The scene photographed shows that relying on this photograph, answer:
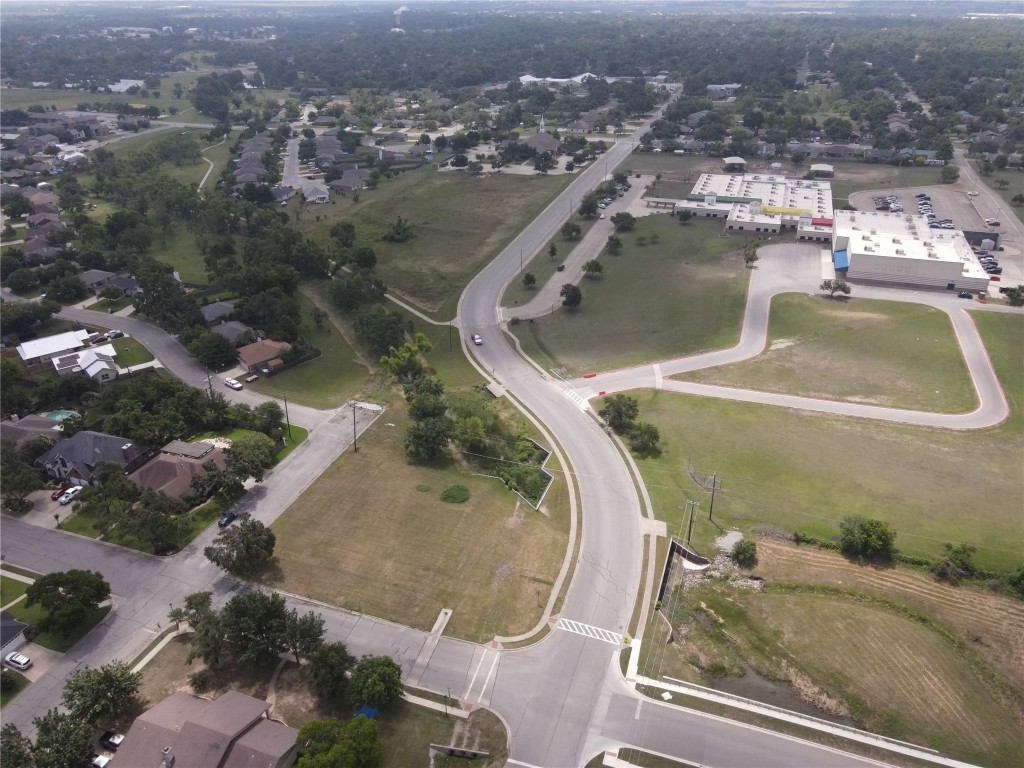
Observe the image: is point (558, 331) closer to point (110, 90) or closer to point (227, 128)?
point (227, 128)

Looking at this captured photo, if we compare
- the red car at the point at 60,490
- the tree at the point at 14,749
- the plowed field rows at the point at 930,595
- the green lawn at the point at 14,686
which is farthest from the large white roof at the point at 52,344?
the plowed field rows at the point at 930,595

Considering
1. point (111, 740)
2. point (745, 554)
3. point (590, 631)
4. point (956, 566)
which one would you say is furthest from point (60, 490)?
point (956, 566)

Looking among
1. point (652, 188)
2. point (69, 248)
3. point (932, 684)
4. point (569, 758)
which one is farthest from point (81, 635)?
point (652, 188)

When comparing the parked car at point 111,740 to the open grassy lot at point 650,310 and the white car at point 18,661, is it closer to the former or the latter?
the white car at point 18,661

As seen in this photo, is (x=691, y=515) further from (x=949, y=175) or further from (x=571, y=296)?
(x=949, y=175)

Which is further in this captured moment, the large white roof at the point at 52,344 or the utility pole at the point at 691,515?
the large white roof at the point at 52,344

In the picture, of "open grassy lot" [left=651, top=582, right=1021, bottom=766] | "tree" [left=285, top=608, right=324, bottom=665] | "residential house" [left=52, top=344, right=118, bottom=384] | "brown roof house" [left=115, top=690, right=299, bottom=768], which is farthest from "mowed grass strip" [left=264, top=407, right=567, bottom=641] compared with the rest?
"residential house" [left=52, top=344, right=118, bottom=384]

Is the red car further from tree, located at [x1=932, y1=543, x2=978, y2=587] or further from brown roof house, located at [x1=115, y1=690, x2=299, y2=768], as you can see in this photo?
tree, located at [x1=932, y1=543, x2=978, y2=587]
